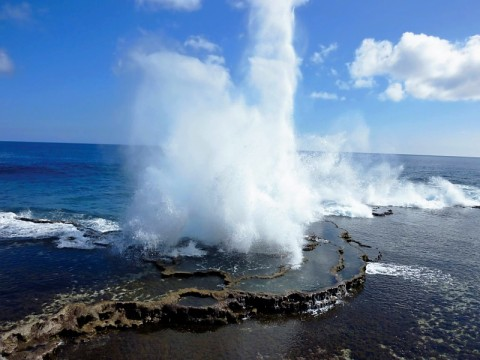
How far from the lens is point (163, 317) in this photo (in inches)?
451

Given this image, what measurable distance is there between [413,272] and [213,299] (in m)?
10.8

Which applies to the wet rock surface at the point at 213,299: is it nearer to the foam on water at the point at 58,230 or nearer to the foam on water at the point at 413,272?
the foam on water at the point at 413,272

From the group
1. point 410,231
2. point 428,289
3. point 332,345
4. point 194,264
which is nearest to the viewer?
point 332,345

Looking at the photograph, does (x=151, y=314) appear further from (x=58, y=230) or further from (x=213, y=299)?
(x=58, y=230)

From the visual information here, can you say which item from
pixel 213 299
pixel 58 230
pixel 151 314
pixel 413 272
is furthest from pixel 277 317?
pixel 58 230

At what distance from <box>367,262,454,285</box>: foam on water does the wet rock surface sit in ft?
2.45

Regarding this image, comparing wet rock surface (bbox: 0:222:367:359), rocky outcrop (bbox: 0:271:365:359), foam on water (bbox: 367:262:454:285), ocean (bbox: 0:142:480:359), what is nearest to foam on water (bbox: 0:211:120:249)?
ocean (bbox: 0:142:480:359)

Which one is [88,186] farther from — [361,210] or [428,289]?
[428,289]

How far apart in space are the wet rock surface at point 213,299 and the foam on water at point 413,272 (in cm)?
75

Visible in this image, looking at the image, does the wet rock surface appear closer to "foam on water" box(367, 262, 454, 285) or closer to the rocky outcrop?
the rocky outcrop

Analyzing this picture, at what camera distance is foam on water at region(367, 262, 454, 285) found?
15.7m

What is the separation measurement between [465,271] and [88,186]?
138ft

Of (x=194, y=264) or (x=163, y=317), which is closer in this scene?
(x=163, y=317)

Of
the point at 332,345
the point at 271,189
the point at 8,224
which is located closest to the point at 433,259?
the point at 271,189
